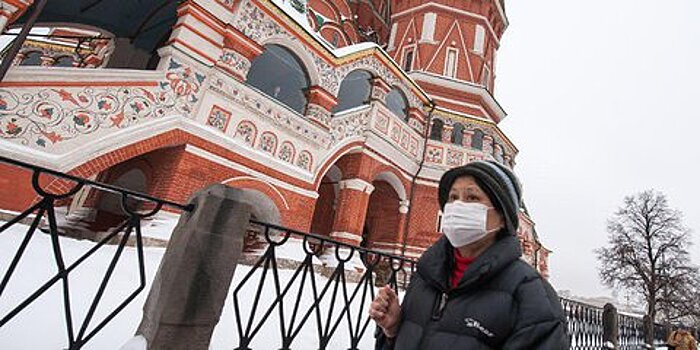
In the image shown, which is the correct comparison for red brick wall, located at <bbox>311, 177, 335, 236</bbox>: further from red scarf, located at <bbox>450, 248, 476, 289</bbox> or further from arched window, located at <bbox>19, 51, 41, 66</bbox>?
arched window, located at <bbox>19, 51, 41, 66</bbox>

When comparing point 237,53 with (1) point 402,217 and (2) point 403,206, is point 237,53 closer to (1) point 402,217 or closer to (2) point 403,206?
(2) point 403,206

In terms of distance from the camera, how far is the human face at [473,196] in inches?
62.8

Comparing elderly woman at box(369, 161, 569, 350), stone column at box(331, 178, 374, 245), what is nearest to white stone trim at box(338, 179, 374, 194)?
stone column at box(331, 178, 374, 245)

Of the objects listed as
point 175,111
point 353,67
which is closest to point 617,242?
point 353,67

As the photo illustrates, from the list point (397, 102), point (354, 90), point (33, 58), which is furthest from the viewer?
point (33, 58)

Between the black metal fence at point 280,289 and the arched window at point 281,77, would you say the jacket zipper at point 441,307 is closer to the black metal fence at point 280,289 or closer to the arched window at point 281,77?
the black metal fence at point 280,289

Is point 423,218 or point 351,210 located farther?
point 423,218

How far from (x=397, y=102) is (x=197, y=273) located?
12.0 m

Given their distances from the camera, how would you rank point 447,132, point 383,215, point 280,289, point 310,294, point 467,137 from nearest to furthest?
point 280,289 < point 310,294 < point 383,215 < point 447,132 < point 467,137

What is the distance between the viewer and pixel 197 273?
7.95 feet

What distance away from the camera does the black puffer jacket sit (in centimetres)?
123

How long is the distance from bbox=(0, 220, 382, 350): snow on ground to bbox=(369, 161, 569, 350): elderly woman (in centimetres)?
187

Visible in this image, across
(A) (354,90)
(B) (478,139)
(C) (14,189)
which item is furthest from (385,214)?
(C) (14,189)

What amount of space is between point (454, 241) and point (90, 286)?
4050 millimetres
